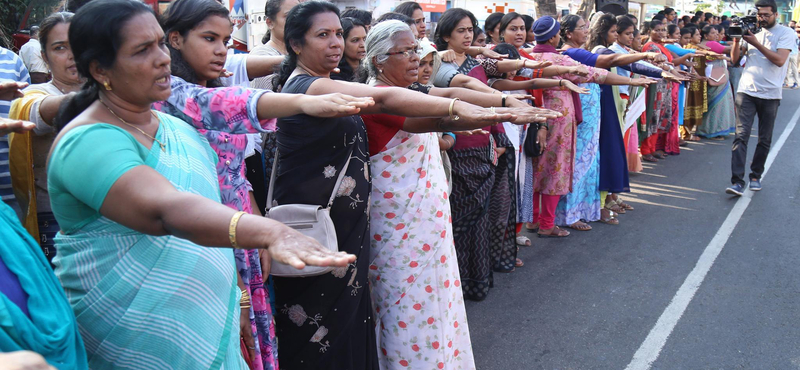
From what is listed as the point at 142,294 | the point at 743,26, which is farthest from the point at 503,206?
the point at 743,26

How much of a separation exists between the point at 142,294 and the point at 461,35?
327cm

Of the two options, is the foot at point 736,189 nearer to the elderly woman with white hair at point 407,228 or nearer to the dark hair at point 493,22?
the dark hair at point 493,22

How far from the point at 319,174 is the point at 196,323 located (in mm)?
892

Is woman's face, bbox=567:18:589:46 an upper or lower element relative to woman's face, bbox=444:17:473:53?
lower

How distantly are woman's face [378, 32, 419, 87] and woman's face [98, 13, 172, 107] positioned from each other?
125cm

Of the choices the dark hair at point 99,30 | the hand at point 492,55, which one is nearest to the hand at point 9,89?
the dark hair at point 99,30

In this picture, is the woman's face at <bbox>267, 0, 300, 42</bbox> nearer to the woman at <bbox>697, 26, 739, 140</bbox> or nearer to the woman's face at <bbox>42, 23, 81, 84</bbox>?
the woman's face at <bbox>42, 23, 81, 84</bbox>

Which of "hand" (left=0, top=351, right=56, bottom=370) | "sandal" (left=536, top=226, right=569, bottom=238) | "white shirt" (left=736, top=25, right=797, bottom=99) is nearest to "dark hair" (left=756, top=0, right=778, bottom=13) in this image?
"white shirt" (left=736, top=25, right=797, bottom=99)

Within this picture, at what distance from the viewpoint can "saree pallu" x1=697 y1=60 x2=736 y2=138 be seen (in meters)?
10.1

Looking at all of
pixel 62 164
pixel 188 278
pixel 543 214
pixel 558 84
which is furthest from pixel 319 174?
pixel 543 214

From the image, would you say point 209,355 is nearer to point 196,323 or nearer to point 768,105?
point 196,323

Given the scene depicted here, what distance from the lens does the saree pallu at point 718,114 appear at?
10148 mm

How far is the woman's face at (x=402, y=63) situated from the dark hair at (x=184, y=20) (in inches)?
31.1

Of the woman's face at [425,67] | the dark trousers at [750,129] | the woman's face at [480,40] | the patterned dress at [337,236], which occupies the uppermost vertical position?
the woman's face at [425,67]
